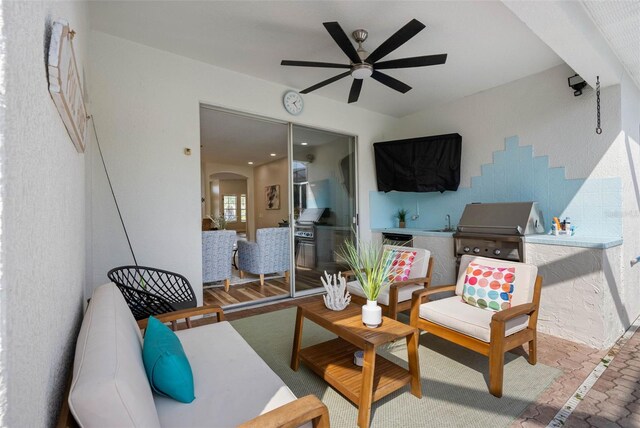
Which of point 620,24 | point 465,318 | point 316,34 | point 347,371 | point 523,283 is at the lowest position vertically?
point 347,371

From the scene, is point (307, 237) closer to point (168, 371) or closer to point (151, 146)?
point (151, 146)

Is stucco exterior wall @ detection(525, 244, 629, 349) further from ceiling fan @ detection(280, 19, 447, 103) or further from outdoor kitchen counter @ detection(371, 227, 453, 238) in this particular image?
ceiling fan @ detection(280, 19, 447, 103)

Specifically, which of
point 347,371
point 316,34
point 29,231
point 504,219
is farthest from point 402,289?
point 29,231

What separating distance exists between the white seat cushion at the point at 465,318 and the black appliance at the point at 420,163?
239 centimetres

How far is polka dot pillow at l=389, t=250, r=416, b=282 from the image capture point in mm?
3068

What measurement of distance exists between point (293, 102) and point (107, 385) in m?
3.82

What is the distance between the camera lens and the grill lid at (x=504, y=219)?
10.5 ft

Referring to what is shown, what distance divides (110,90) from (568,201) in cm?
497

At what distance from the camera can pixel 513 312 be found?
1.98 meters

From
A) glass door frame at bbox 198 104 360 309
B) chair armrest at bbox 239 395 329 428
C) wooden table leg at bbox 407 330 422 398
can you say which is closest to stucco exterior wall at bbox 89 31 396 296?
glass door frame at bbox 198 104 360 309

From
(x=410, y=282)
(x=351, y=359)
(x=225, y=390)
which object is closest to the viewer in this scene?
(x=225, y=390)

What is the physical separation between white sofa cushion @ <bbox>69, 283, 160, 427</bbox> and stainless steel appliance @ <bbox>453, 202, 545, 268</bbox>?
337cm

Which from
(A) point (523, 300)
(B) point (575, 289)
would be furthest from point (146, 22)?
(B) point (575, 289)

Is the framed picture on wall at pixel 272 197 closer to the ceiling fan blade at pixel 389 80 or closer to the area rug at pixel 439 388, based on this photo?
the ceiling fan blade at pixel 389 80
